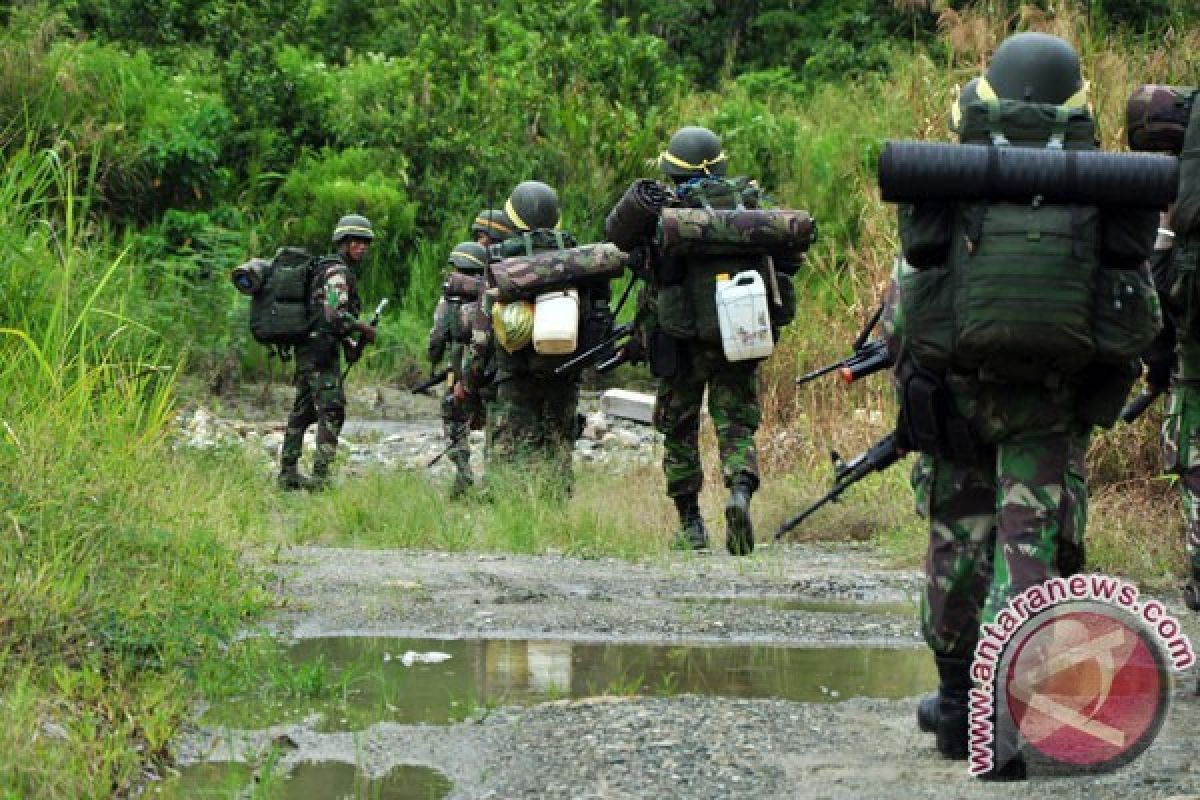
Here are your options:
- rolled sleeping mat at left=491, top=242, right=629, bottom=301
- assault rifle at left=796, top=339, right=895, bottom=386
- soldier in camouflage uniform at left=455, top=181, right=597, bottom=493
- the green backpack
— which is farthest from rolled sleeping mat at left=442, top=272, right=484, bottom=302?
assault rifle at left=796, top=339, right=895, bottom=386

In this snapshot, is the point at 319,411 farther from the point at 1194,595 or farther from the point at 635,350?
the point at 1194,595

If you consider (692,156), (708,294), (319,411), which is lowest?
(319,411)

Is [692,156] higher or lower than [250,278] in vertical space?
higher

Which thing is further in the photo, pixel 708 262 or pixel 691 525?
pixel 691 525

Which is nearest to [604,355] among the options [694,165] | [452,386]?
[694,165]

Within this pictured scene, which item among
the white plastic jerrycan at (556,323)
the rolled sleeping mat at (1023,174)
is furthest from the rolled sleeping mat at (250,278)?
the rolled sleeping mat at (1023,174)

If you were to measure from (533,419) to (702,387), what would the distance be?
2074 mm

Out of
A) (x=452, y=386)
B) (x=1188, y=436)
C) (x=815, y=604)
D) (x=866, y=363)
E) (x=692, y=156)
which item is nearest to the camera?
(x=1188, y=436)

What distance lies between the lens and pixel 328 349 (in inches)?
586

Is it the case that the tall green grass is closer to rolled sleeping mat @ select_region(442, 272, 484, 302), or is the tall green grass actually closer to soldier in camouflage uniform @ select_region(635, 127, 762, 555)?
soldier in camouflage uniform @ select_region(635, 127, 762, 555)

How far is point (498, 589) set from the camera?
8383mm

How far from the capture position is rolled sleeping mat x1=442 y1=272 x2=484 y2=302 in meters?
14.2

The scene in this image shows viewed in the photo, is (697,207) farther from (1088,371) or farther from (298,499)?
(1088,371)

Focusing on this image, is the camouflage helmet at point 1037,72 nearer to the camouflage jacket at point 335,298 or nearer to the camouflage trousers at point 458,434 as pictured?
the camouflage trousers at point 458,434
